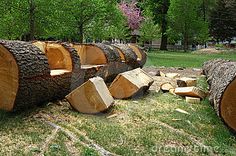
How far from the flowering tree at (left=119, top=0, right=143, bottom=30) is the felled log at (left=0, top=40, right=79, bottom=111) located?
43.2 m

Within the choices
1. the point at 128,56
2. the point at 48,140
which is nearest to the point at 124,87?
the point at 48,140

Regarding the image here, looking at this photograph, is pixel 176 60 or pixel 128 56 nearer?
pixel 128 56

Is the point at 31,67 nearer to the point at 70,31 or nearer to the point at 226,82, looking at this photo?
the point at 226,82

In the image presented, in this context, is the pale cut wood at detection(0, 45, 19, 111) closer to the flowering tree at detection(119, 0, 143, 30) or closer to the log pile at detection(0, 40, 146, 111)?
the log pile at detection(0, 40, 146, 111)

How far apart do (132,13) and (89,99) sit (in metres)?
43.9

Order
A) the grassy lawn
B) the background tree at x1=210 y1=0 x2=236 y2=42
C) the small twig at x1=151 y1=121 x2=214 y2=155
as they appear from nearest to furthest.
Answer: the grassy lawn → the small twig at x1=151 y1=121 x2=214 y2=155 → the background tree at x1=210 y1=0 x2=236 y2=42

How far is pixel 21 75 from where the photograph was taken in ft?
16.6

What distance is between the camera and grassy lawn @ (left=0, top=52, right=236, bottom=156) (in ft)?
14.5

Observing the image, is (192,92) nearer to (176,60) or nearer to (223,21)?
(176,60)

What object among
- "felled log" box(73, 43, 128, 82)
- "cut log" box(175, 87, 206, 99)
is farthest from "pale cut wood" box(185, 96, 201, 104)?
"felled log" box(73, 43, 128, 82)

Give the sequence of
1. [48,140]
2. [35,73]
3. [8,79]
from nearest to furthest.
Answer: [48,140], [8,79], [35,73]

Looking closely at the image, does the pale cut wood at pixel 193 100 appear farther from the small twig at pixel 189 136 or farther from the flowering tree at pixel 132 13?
the flowering tree at pixel 132 13

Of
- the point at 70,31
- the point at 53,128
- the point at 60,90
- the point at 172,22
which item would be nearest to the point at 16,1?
the point at 70,31

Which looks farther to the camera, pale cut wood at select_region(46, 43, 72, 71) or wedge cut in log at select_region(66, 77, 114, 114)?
pale cut wood at select_region(46, 43, 72, 71)
